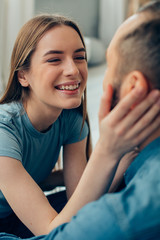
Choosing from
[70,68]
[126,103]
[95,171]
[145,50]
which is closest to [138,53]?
[145,50]

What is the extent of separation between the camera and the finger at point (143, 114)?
66cm

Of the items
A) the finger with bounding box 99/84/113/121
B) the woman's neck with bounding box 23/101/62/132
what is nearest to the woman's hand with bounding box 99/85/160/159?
the finger with bounding box 99/84/113/121

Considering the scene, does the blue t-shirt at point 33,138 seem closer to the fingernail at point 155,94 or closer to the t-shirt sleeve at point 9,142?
the t-shirt sleeve at point 9,142

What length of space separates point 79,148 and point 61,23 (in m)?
0.53

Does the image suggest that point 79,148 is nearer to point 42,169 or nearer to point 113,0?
point 42,169

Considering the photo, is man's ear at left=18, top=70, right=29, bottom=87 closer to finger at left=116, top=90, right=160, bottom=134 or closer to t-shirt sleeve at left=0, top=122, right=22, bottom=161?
t-shirt sleeve at left=0, top=122, right=22, bottom=161

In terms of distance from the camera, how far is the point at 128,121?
Answer: 0.67 metres

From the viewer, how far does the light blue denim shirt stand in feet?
2.00

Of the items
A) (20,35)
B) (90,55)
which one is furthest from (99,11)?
(20,35)

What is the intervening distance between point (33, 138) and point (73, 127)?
0.71 ft

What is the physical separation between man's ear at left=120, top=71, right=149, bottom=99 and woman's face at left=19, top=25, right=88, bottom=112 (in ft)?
1.39

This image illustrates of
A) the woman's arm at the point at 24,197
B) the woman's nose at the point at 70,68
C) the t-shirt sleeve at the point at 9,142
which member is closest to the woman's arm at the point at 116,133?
the woman's arm at the point at 24,197

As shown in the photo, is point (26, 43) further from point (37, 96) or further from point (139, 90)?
point (139, 90)

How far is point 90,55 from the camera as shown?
3480 mm
